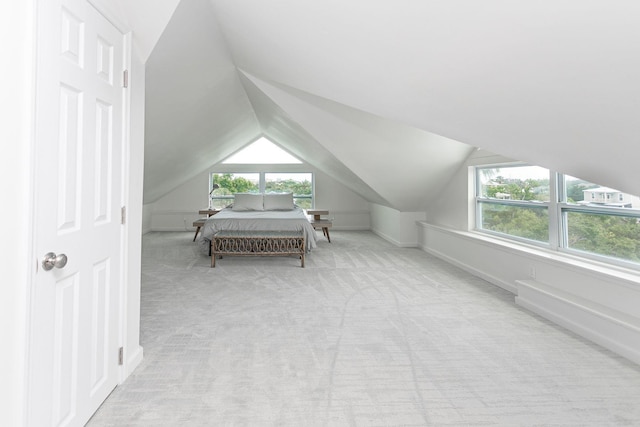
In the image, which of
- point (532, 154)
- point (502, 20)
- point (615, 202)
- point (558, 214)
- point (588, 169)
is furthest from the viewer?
point (558, 214)

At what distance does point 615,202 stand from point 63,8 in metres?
3.60

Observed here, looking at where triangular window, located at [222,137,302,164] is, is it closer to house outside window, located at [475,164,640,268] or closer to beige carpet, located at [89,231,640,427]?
house outside window, located at [475,164,640,268]

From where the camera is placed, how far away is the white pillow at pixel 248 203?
660 cm

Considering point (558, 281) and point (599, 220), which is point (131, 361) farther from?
point (599, 220)

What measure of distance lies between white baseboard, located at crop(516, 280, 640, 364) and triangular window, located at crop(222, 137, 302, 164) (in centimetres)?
631

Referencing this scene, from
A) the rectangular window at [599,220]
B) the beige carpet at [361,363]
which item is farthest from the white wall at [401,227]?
the rectangular window at [599,220]

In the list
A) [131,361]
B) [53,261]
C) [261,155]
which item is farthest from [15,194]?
[261,155]

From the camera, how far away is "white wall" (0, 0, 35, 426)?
1.09 meters

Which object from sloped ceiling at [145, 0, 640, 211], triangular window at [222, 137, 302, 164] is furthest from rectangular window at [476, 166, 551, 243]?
triangular window at [222, 137, 302, 164]

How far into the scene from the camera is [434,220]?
575 cm

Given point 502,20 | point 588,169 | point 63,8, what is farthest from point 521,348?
point 63,8

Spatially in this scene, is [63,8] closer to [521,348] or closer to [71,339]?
[71,339]

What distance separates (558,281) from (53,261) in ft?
11.0

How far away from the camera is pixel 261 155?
27.6 ft
